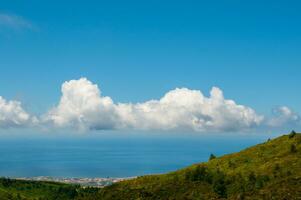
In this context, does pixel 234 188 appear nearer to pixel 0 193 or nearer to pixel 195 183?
pixel 195 183

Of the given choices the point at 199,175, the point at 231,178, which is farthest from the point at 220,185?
the point at 199,175

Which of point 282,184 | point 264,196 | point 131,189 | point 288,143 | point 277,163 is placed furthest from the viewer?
point 288,143

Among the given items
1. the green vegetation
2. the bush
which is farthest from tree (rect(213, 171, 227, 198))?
the bush

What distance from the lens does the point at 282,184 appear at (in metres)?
84.4

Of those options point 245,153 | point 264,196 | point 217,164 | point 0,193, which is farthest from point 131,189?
point 0,193

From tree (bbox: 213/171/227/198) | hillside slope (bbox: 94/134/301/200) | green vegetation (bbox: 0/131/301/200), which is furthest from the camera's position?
tree (bbox: 213/171/227/198)

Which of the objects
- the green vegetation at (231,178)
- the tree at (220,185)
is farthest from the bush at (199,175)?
the tree at (220,185)

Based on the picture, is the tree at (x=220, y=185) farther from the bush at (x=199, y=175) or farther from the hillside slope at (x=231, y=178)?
the bush at (x=199, y=175)

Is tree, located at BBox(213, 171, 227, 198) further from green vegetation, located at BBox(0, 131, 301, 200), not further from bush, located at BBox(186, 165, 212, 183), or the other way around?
bush, located at BBox(186, 165, 212, 183)

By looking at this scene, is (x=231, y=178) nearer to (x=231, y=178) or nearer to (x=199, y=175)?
(x=231, y=178)

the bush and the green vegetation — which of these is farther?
the bush

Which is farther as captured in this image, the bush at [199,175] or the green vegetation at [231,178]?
the bush at [199,175]

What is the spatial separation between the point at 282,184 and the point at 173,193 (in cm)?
3490

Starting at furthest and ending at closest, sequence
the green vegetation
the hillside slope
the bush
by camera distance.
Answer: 1. the bush
2. the hillside slope
3. the green vegetation
